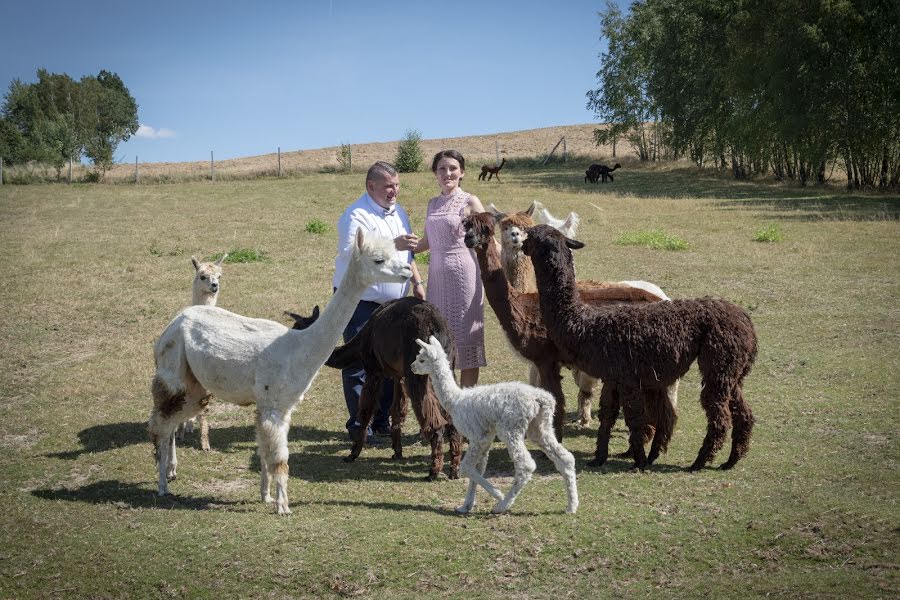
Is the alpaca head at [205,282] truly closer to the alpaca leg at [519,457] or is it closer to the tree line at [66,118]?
the alpaca leg at [519,457]

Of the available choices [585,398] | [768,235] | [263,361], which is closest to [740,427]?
[585,398]

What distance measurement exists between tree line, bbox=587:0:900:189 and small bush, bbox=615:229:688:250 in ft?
52.7

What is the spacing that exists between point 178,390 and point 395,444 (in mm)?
2106

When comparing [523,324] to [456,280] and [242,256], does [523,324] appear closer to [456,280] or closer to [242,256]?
[456,280]

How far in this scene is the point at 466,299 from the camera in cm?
769

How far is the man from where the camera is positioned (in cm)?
748

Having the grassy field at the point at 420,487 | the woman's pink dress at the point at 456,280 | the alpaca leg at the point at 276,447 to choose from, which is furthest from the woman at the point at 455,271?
the alpaca leg at the point at 276,447

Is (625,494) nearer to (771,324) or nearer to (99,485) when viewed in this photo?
(99,485)

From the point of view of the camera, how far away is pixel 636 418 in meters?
6.81

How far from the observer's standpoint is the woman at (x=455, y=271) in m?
7.66

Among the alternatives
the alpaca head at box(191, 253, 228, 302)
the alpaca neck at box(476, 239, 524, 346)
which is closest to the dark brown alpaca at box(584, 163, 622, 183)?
the alpaca head at box(191, 253, 228, 302)

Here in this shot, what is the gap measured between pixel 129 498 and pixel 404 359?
2478 mm

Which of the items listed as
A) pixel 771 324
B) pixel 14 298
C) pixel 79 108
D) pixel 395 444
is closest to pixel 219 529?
pixel 395 444

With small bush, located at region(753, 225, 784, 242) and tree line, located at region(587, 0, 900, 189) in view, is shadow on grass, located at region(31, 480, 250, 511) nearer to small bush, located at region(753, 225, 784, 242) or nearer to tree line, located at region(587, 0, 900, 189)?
small bush, located at region(753, 225, 784, 242)
